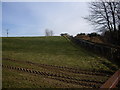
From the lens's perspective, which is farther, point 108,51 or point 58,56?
point 108,51

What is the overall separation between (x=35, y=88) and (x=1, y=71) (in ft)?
10.3

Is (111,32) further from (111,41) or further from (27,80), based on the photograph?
(27,80)

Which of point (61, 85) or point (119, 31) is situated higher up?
point (119, 31)

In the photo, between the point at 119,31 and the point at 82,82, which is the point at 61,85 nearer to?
the point at 82,82

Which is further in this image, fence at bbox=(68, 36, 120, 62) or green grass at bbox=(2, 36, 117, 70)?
fence at bbox=(68, 36, 120, 62)

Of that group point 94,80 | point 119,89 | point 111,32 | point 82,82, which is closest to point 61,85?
point 82,82

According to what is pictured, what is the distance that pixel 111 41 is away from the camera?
27516 millimetres

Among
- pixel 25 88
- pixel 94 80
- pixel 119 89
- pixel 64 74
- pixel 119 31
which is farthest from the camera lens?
pixel 119 31

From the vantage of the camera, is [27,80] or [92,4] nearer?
[27,80]

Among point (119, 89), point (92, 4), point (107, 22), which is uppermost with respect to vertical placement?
point (92, 4)

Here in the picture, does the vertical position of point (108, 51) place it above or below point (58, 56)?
above

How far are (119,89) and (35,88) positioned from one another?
319cm

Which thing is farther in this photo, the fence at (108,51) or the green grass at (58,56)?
the fence at (108,51)

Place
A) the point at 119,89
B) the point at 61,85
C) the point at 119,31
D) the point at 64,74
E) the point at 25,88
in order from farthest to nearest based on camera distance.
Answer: the point at 119,31
the point at 64,74
the point at 61,85
the point at 25,88
the point at 119,89
